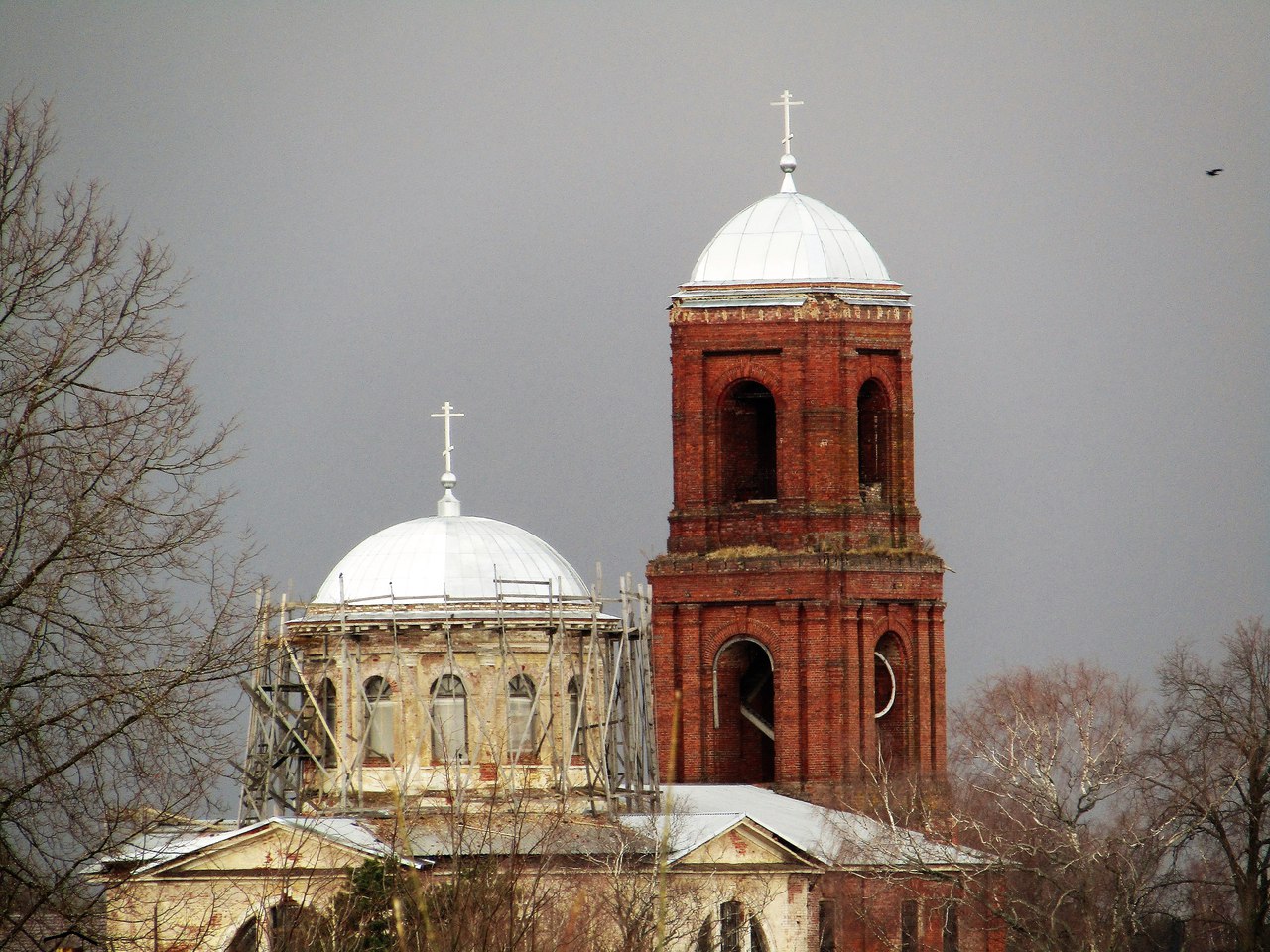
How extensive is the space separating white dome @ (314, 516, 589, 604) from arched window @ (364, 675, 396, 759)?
130 cm

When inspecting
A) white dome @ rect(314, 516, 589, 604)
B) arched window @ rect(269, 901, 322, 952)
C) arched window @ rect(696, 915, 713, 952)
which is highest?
white dome @ rect(314, 516, 589, 604)

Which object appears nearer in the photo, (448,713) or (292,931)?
(292,931)

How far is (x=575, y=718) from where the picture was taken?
5184 cm

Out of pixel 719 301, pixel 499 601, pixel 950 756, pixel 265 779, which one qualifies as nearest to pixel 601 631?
pixel 499 601

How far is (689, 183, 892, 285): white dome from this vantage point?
60.2m

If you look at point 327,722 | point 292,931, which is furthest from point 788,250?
point 292,931

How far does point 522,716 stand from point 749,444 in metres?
11.6

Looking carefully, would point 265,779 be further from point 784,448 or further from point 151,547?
point 151,547

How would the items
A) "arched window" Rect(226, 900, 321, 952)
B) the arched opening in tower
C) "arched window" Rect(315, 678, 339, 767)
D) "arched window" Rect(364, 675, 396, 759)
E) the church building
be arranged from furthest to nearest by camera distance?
the arched opening in tower < "arched window" Rect(315, 678, 339, 767) < "arched window" Rect(364, 675, 396, 759) < the church building < "arched window" Rect(226, 900, 321, 952)

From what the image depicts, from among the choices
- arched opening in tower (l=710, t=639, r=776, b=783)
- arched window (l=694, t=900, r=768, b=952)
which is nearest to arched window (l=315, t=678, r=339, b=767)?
arched window (l=694, t=900, r=768, b=952)

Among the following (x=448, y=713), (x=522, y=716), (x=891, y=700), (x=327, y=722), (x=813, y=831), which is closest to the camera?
(x=448, y=713)

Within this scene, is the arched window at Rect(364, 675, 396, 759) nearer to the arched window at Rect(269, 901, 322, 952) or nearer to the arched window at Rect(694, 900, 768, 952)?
the arched window at Rect(694, 900, 768, 952)

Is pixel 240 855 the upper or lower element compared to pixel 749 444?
lower

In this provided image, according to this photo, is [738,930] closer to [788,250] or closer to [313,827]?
[313,827]
